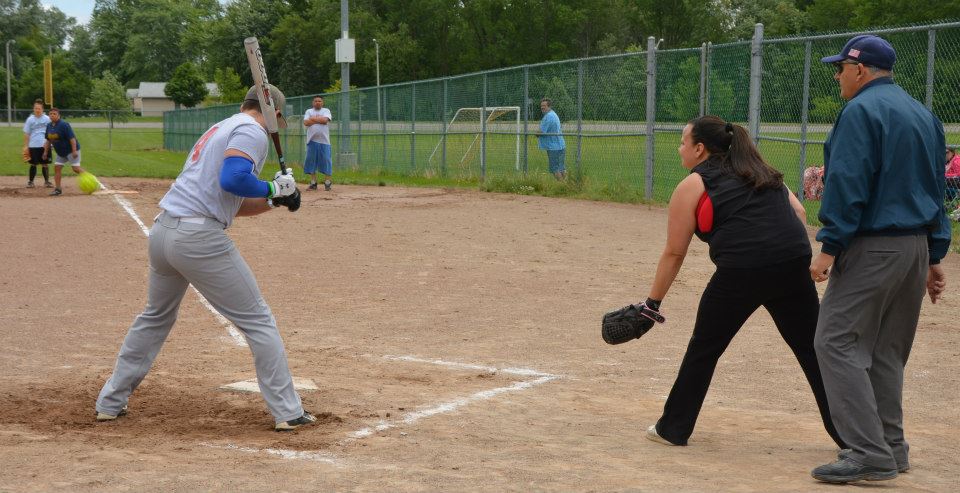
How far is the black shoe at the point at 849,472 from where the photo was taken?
4.73 meters

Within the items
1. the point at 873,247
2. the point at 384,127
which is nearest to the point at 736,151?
the point at 873,247

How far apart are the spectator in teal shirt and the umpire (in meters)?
16.8

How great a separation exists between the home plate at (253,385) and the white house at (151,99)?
120 metres

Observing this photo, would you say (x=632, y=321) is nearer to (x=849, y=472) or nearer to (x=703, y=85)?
(x=849, y=472)

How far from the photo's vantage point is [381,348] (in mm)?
8023

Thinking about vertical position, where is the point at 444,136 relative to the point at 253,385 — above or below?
above

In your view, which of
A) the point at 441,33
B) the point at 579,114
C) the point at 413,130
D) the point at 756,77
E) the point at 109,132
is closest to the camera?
the point at 756,77

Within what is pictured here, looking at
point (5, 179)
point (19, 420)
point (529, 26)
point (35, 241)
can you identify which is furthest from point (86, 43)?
point (19, 420)

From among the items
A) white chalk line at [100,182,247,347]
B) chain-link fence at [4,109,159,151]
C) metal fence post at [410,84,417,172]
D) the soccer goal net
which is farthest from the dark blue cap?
chain-link fence at [4,109,159,151]

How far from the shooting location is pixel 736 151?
5.21m

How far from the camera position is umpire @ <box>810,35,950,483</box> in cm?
461

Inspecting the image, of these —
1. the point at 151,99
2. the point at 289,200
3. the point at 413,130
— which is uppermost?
the point at 151,99

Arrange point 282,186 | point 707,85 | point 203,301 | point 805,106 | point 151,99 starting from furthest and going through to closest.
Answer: point 151,99, point 707,85, point 805,106, point 203,301, point 282,186

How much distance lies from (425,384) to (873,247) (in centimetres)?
309
